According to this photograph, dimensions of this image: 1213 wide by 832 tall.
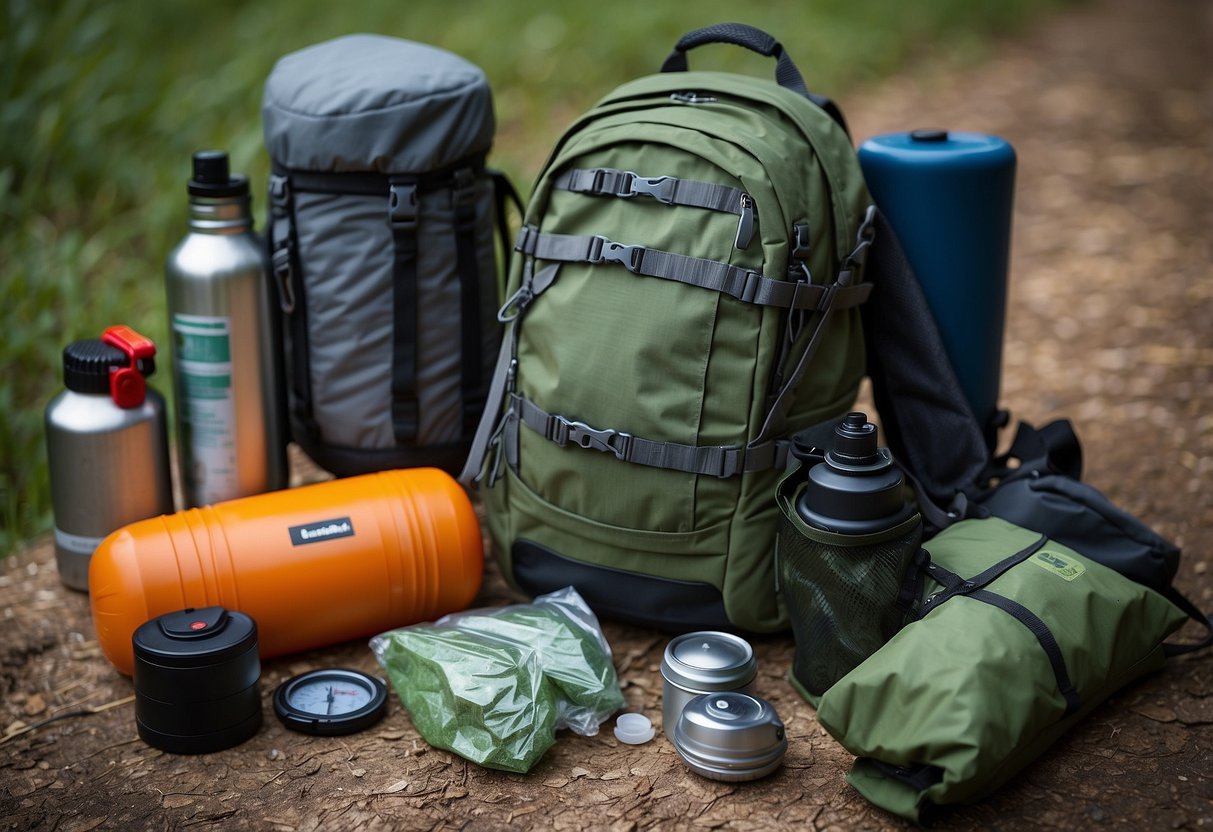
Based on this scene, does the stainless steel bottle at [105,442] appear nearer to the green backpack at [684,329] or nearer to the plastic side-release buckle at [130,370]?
the plastic side-release buckle at [130,370]

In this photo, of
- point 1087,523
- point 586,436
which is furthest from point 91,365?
point 1087,523

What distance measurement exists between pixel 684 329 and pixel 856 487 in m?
0.50

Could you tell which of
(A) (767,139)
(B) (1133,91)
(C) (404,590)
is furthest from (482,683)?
(B) (1133,91)

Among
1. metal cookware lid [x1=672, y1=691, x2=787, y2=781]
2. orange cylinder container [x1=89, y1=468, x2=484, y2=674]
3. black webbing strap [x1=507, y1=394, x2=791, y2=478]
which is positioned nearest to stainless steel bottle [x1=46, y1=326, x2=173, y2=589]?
orange cylinder container [x1=89, y1=468, x2=484, y2=674]

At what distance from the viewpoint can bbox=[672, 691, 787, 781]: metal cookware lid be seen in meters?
2.25

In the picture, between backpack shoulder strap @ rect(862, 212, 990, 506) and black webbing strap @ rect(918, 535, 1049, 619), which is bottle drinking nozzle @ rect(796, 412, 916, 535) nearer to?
black webbing strap @ rect(918, 535, 1049, 619)

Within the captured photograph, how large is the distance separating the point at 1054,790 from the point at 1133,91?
7.21 meters

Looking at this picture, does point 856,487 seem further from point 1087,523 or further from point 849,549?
point 1087,523

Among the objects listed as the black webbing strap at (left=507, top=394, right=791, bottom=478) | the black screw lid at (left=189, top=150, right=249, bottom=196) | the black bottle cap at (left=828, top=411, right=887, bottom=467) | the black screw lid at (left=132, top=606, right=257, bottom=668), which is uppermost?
the black screw lid at (left=189, top=150, right=249, bottom=196)

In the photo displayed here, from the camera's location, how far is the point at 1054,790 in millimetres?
2240

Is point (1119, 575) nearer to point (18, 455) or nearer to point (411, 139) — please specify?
point (411, 139)

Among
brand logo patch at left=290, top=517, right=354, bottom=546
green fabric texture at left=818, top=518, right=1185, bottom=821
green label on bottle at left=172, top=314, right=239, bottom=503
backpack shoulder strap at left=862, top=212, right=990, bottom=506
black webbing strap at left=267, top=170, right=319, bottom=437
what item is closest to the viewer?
green fabric texture at left=818, top=518, right=1185, bottom=821

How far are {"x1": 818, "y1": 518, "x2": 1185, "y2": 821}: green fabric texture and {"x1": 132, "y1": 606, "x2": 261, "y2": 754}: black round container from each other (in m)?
1.17

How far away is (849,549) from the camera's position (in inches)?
91.5
